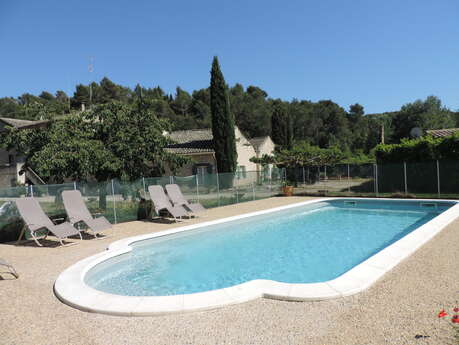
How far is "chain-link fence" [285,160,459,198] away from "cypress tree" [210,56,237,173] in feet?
16.1

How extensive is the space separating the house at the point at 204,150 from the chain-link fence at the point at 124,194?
678 centimetres

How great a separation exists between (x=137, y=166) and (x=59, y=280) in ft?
27.3

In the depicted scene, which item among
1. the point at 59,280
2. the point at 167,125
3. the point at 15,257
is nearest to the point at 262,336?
the point at 59,280

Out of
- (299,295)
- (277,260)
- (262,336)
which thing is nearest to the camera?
(262,336)

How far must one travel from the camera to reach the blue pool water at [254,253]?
245 inches

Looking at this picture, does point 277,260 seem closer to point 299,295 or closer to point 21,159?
point 299,295

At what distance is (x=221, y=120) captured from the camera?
24.1m

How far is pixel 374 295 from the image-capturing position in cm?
421

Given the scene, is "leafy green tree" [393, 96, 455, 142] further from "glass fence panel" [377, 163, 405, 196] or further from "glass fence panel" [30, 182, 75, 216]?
"glass fence panel" [30, 182, 75, 216]

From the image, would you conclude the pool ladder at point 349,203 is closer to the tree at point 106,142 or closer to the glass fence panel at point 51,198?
the tree at point 106,142

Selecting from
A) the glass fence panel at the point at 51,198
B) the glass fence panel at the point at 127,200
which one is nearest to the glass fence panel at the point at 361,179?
the glass fence panel at the point at 127,200

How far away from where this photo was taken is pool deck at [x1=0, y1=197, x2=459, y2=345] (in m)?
3.21

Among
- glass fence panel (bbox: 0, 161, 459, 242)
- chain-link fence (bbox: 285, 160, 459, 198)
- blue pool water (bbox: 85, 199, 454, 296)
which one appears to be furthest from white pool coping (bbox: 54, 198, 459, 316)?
chain-link fence (bbox: 285, 160, 459, 198)

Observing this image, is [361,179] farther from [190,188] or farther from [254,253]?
[254,253]
